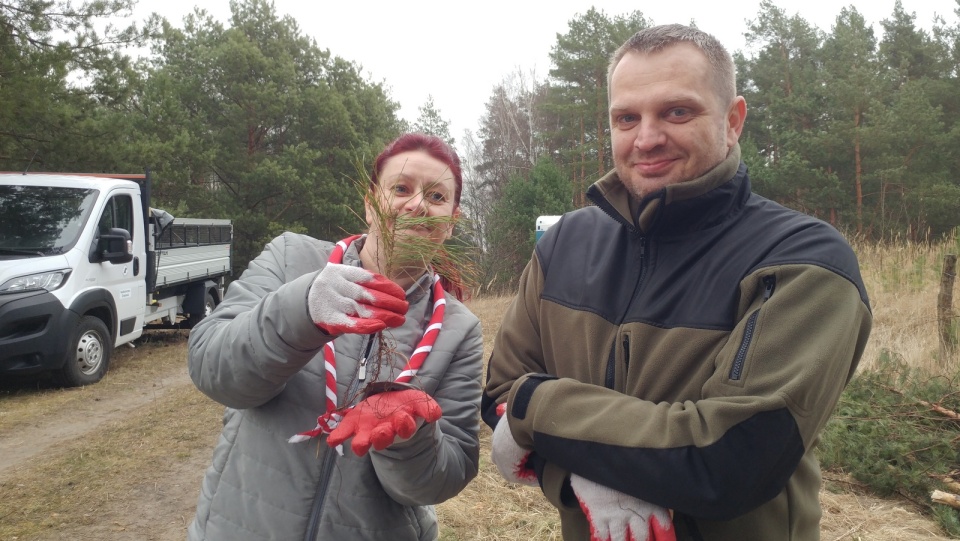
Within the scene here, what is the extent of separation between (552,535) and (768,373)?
2.48 metres

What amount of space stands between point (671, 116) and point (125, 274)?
25.3 ft

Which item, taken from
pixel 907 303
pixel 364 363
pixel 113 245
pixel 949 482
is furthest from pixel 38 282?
pixel 907 303

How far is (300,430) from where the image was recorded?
1.65 meters

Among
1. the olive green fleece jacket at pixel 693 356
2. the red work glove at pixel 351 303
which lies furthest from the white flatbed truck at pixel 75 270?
the olive green fleece jacket at pixel 693 356

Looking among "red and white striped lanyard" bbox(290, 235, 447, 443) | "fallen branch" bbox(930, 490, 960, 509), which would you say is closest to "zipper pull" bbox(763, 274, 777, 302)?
"red and white striped lanyard" bbox(290, 235, 447, 443)

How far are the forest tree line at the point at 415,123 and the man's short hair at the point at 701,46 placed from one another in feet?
2.39

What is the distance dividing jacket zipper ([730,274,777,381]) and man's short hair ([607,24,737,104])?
1.58 feet

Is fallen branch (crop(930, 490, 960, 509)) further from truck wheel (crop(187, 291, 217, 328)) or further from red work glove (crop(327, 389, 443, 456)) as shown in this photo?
truck wheel (crop(187, 291, 217, 328))

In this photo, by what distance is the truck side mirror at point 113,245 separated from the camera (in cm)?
697

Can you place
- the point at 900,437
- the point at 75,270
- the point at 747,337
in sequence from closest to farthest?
the point at 747,337, the point at 900,437, the point at 75,270

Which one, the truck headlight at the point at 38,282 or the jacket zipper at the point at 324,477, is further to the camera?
the truck headlight at the point at 38,282

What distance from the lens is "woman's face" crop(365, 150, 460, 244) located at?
175cm

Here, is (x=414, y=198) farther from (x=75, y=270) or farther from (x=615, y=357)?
(x=75, y=270)

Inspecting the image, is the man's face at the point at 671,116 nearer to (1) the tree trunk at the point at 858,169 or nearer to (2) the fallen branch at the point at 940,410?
(2) the fallen branch at the point at 940,410
